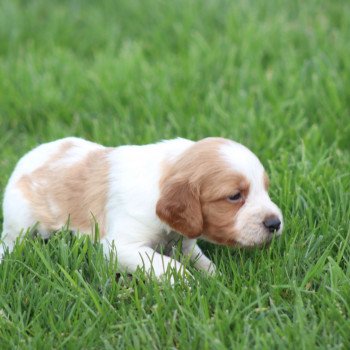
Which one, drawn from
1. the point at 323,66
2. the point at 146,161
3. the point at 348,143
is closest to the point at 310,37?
the point at 323,66

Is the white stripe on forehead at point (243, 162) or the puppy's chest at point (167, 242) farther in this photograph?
the puppy's chest at point (167, 242)

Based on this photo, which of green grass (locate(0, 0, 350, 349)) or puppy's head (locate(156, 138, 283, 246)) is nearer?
green grass (locate(0, 0, 350, 349))

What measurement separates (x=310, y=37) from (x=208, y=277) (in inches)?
167

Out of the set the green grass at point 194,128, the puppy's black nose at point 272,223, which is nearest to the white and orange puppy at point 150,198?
the puppy's black nose at point 272,223

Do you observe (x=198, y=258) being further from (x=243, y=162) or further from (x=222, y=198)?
(x=243, y=162)

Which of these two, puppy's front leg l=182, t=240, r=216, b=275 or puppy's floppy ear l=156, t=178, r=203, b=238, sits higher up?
puppy's floppy ear l=156, t=178, r=203, b=238

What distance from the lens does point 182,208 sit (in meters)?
3.84

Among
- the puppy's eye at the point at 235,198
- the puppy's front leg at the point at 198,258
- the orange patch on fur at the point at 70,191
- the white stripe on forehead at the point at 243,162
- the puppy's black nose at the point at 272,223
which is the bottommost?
the puppy's front leg at the point at 198,258

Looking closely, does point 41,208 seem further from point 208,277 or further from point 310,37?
point 310,37

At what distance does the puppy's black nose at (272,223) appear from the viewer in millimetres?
3840

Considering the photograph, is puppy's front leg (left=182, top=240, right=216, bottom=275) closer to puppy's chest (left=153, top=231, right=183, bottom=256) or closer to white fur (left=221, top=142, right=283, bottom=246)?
Answer: puppy's chest (left=153, top=231, right=183, bottom=256)

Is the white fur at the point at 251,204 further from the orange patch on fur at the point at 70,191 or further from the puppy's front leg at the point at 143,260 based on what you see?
the orange patch on fur at the point at 70,191

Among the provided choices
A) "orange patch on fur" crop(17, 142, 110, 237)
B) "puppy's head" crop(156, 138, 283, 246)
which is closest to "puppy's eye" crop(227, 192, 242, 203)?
"puppy's head" crop(156, 138, 283, 246)

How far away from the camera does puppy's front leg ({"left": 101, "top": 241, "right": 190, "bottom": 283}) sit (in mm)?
3893
